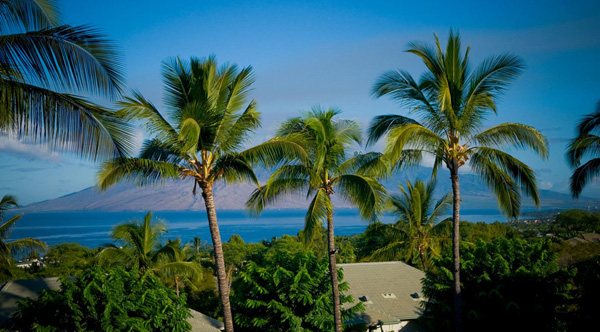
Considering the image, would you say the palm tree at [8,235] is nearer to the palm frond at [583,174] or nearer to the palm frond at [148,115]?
the palm frond at [148,115]

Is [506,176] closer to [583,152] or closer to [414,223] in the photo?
[583,152]

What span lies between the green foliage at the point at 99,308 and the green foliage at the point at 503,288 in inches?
351

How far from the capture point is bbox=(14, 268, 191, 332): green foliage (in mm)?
8914

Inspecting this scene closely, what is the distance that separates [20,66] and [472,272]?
14013mm

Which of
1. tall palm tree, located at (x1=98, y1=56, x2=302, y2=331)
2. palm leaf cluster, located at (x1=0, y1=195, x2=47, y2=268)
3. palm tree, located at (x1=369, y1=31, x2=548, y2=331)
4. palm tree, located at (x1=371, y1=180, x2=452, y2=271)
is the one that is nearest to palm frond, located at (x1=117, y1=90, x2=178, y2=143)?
tall palm tree, located at (x1=98, y1=56, x2=302, y2=331)

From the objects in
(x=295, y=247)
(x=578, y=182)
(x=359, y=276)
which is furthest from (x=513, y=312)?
(x=295, y=247)

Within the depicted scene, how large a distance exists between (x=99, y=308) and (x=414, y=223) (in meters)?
17.8

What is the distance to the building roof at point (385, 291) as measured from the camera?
15.8 m

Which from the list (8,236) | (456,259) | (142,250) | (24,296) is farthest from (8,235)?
(456,259)

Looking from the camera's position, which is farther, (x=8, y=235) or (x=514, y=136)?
(x=8, y=235)

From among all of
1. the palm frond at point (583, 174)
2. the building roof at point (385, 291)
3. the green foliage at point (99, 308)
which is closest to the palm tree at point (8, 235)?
the green foliage at point (99, 308)

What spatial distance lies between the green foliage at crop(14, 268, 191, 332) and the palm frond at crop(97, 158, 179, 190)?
Answer: 2.09 meters

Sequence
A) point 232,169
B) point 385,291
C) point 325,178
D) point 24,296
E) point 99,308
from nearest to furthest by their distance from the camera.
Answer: point 99,308 → point 232,169 → point 325,178 → point 24,296 → point 385,291

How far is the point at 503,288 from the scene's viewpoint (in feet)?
45.1
